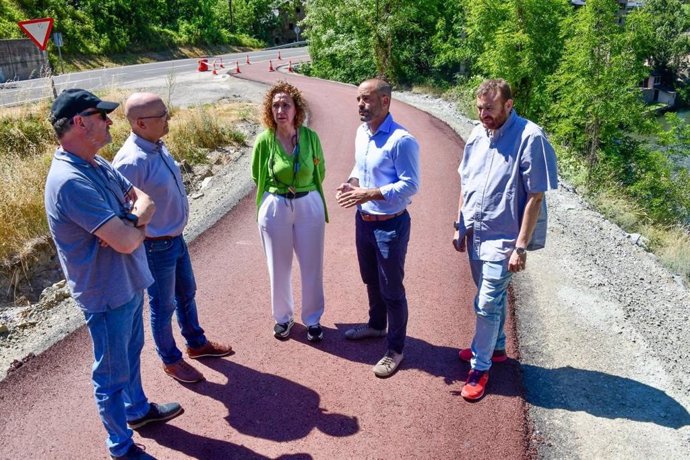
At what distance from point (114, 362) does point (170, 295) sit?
2.63ft

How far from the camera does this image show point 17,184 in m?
6.95

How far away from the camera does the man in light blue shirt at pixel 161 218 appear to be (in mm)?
3469

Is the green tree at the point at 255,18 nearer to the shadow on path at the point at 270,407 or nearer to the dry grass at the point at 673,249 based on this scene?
the dry grass at the point at 673,249

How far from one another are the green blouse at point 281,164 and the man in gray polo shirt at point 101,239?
1.17m

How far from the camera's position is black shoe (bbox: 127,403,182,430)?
356cm

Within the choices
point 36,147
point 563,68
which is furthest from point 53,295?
point 563,68

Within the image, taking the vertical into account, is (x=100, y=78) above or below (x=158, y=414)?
above

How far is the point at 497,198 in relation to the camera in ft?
11.7

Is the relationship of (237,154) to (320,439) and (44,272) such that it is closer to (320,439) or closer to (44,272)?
(44,272)

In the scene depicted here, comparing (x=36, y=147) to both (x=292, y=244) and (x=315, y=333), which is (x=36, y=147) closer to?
(x=292, y=244)

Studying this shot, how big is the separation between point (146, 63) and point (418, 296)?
3595cm

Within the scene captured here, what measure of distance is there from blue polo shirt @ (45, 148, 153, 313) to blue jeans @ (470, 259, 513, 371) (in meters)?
2.25

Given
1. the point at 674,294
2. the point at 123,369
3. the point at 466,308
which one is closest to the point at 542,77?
the point at 674,294

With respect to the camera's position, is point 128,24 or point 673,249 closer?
point 673,249
